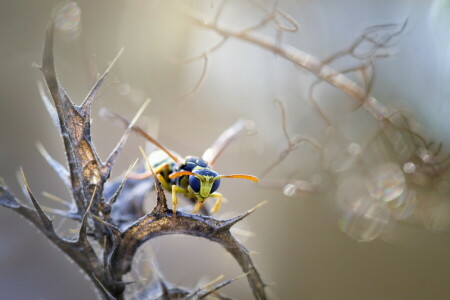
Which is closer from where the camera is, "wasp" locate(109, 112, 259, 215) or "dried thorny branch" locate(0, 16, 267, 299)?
"dried thorny branch" locate(0, 16, 267, 299)

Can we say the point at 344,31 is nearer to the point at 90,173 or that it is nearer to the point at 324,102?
the point at 324,102

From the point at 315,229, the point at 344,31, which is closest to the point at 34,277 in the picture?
the point at 315,229

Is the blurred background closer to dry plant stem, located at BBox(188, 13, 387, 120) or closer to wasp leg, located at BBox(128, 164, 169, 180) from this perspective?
dry plant stem, located at BBox(188, 13, 387, 120)

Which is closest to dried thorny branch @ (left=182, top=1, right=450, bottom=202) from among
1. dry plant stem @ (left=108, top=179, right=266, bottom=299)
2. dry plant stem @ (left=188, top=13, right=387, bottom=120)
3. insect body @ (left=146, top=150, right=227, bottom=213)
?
dry plant stem @ (left=188, top=13, right=387, bottom=120)

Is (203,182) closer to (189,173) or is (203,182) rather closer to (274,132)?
(189,173)

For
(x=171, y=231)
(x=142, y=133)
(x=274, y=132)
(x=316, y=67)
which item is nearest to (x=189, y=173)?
(x=142, y=133)
